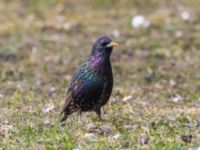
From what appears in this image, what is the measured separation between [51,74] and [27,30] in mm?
3050

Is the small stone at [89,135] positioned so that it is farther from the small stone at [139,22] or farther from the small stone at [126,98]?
the small stone at [139,22]

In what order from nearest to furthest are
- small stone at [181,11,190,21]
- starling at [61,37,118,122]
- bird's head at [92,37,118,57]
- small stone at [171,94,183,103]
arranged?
starling at [61,37,118,122]
bird's head at [92,37,118,57]
small stone at [171,94,183,103]
small stone at [181,11,190,21]

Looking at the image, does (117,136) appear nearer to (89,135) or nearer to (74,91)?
(89,135)

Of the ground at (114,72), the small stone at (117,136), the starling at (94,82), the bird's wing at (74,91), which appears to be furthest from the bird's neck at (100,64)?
the small stone at (117,136)

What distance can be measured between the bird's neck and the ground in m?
0.52

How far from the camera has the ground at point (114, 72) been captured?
21.8 feet

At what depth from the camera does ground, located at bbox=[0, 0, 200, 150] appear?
6.64 metres

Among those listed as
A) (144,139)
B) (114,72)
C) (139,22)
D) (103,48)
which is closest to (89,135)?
(144,139)

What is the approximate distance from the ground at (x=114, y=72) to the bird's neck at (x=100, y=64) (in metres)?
0.52

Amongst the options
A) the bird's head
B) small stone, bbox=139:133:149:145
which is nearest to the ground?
small stone, bbox=139:133:149:145

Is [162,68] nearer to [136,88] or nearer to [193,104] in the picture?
[136,88]

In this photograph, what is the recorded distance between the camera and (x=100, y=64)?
7168 mm

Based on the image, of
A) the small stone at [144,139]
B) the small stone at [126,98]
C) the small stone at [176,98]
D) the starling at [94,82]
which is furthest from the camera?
the small stone at [176,98]

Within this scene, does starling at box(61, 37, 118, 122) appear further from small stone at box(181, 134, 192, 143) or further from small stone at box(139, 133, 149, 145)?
small stone at box(181, 134, 192, 143)
